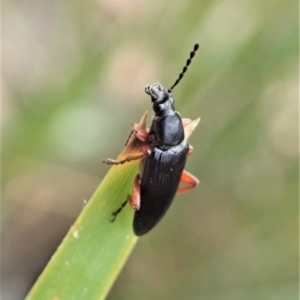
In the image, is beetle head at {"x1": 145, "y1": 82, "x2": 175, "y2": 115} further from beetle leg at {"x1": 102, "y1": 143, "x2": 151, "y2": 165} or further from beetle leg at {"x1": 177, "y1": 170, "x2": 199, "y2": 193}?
beetle leg at {"x1": 177, "y1": 170, "x2": 199, "y2": 193}

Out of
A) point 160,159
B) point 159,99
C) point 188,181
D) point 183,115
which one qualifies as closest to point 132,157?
point 160,159

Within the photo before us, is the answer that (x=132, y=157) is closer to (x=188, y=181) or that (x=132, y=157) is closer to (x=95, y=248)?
(x=95, y=248)

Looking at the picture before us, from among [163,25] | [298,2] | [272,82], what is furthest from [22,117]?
[298,2]

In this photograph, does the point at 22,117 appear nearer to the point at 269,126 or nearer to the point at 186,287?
the point at 186,287

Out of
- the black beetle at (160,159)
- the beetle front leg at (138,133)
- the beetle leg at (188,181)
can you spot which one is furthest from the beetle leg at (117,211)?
the beetle leg at (188,181)

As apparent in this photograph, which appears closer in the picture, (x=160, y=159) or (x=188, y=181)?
(x=160, y=159)
